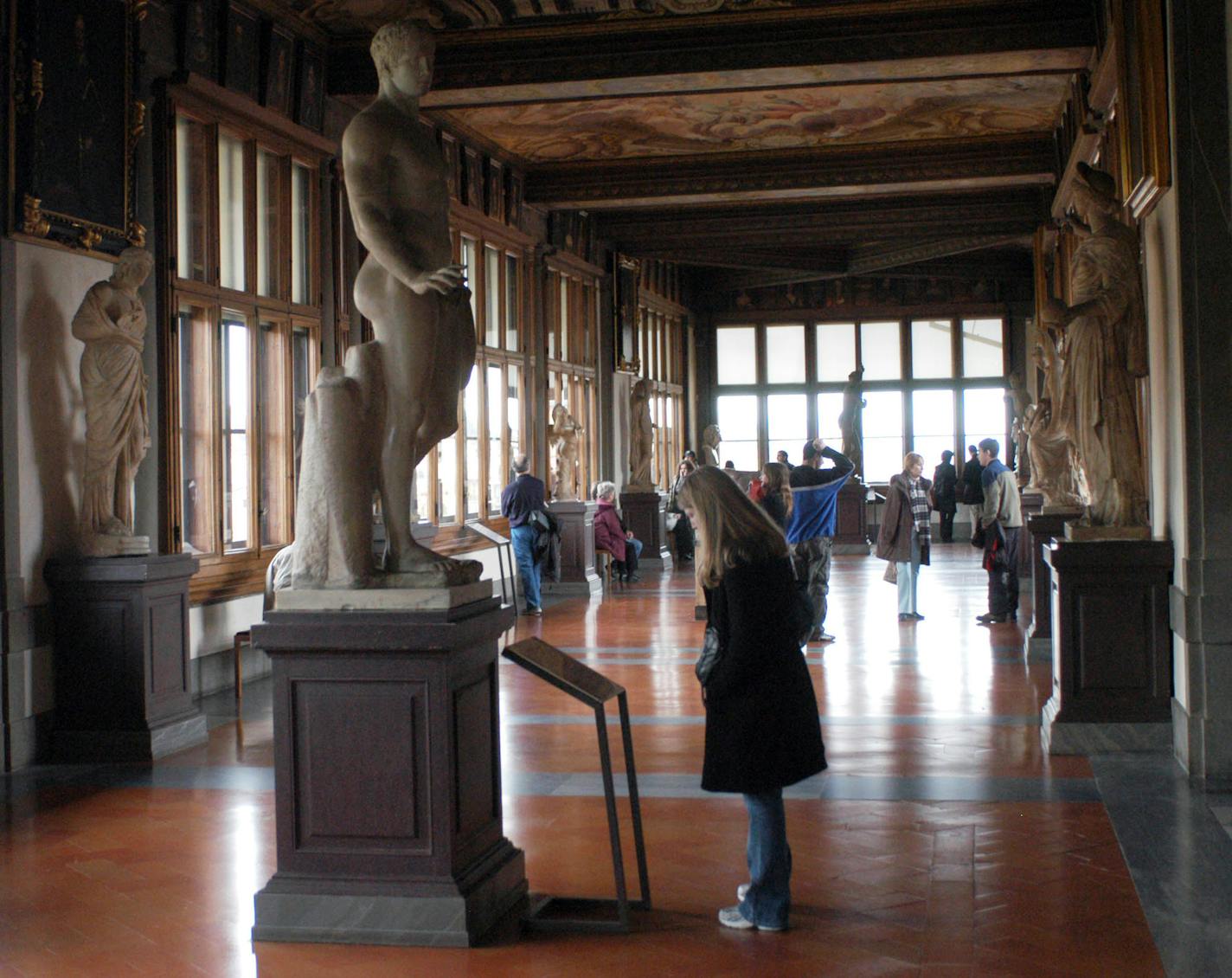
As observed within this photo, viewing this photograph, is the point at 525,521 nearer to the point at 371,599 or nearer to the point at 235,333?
the point at 235,333

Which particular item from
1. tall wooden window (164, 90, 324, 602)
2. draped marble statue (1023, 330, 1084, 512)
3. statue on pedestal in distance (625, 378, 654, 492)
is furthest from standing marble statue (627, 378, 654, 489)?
tall wooden window (164, 90, 324, 602)

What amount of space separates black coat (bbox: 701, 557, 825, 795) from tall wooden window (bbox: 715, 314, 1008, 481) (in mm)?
22256

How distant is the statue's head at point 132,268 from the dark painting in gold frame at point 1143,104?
5.05 metres

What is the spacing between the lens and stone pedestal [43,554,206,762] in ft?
24.3

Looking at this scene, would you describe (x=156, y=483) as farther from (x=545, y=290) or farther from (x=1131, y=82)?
(x=545, y=290)

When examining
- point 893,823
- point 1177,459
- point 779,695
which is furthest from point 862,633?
point 779,695

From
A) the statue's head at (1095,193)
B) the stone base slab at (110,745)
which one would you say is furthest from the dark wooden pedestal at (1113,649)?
the stone base slab at (110,745)

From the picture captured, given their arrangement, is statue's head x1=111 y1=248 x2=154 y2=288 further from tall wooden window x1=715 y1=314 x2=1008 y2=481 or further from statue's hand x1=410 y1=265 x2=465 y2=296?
tall wooden window x1=715 y1=314 x2=1008 y2=481

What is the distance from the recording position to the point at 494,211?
50.1 ft

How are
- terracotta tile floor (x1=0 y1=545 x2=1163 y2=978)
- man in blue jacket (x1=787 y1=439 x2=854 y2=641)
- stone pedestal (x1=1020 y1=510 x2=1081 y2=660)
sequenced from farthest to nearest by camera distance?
man in blue jacket (x1=787 y1=439 x2=854 y2=641) → stone pedestal (x1=1020 y1=510 x2=1081 y2=660) → terracotta tile floor (x1=0 y1=545 x2=1163 y2=978)

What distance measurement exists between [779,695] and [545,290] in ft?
43.7

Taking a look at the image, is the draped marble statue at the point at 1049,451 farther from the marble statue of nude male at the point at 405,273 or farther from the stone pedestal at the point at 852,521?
the stone pedestal at the point at 852,521

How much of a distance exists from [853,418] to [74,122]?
18269mm

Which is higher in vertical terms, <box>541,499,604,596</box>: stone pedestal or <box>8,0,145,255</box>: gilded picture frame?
<box>8,0,145,255</box>: gilded picture frame
